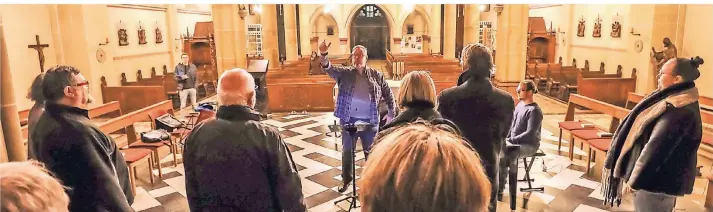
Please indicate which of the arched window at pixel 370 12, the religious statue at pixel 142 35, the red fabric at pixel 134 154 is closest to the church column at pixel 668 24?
the red fabric at pixel 134 154

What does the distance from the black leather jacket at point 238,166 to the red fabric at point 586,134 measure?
4.26 meters

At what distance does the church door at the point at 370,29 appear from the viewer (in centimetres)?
3047

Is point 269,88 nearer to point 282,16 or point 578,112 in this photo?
point 578,112

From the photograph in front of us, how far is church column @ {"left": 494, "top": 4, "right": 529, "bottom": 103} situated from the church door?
2035 centimetres

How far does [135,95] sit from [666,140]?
9232mm

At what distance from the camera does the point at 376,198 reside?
1067 millimetres

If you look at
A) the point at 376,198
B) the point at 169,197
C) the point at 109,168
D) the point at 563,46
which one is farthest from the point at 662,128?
the point at 563,46

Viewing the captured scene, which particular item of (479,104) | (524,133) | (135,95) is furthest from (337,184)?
(135,95)

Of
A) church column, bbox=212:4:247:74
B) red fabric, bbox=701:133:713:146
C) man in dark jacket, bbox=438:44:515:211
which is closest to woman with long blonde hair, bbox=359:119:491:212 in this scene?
man in dark jacket, bbox=438:44:515:211

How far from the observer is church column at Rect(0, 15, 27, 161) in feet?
11.2

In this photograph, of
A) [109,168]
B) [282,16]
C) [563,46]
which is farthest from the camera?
[282,16]

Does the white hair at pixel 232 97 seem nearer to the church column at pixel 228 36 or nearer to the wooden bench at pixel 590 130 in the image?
the wooden bench at pixel 590 130

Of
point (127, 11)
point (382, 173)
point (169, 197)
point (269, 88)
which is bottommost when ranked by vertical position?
point (169, 197)

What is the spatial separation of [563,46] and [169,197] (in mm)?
14705
